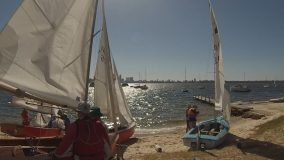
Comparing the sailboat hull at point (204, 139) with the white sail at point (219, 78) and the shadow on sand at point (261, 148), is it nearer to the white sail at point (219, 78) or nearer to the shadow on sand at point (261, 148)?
the shadow on sand at point (261, 148)

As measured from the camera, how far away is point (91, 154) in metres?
7.38

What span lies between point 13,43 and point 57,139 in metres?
7.09

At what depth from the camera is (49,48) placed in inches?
378

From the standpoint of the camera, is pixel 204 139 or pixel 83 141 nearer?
pixel 83 141

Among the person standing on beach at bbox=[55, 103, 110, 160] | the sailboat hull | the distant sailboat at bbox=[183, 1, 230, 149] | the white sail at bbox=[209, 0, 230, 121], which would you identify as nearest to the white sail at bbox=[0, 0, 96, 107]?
the person standing on beach at bbox=[55, 103, 110, 160]

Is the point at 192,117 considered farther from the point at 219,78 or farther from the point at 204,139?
the point at 204,139

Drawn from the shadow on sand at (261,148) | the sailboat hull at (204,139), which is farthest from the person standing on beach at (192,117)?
the shadow on sand at (261,148)

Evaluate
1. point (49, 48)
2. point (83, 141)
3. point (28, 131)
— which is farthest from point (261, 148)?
point (28, 131)

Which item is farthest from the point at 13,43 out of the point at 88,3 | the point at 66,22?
the point at 88,3

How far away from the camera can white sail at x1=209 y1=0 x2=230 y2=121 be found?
2222cm

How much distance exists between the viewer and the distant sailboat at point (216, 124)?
19250 mm

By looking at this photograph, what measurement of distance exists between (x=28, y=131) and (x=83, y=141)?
16790 millimetres

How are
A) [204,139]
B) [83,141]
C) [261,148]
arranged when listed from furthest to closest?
[204,139], [261,148], [83,141]

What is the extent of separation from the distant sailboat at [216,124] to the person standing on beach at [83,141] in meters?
12.6
